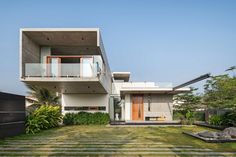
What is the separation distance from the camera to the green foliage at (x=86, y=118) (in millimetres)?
18500

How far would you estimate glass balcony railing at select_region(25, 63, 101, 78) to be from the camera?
12781mm

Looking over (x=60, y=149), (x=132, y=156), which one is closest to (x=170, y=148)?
(x=132, y=156)

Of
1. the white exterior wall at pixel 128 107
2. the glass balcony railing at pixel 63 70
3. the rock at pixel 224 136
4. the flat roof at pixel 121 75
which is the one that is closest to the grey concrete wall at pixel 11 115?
the glass balcony railing at pixel 63 70

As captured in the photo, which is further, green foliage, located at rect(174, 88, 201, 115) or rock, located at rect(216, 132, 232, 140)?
green foliage, located at rect(174, 88, 201, 115)

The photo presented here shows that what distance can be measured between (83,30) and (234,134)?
9484mm

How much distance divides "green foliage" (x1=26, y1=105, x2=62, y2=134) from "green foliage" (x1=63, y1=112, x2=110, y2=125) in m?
1.92

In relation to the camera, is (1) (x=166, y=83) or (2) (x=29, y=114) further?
(1) (x=166, y=83)

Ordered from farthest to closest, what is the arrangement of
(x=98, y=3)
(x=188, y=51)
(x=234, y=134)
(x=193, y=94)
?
(x=193, y=94) → (x=188, y=51) → (x=98, y=3) → (x=234, y=134)

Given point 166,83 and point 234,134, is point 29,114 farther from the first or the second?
point 166,83

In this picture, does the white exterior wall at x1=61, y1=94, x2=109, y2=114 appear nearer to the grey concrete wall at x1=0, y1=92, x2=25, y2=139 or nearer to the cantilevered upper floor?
the cantilevered upper floor

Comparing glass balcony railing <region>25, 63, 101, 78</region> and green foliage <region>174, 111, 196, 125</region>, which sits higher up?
glass balcony railing <region>25, 63, 101, 78</region>

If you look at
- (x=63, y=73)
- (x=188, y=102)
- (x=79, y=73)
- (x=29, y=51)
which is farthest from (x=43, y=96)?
(x=188, y=102)

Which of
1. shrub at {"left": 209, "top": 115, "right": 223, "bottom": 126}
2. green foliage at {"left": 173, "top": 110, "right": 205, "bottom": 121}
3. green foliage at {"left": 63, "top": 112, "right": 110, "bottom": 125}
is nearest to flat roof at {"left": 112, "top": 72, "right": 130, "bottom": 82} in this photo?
green foliage at {"left": 173, "top": 110, "right": 205, "bottom": 121}

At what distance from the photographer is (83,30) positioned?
43.0 ft
